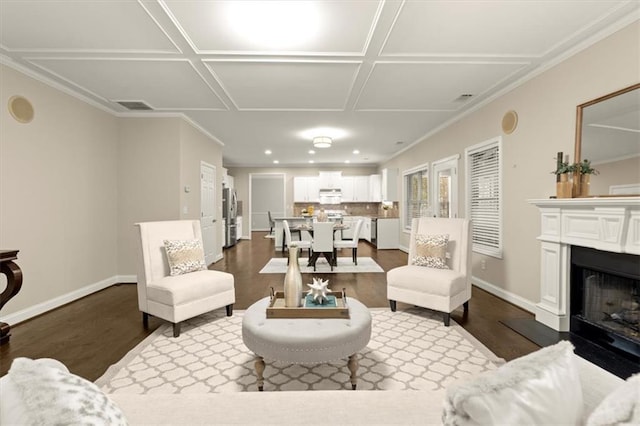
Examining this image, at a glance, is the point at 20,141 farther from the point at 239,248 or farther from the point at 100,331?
the point at 239,248

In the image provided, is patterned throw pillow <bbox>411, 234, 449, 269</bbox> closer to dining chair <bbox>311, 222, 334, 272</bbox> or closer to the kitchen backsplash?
dining chair <bbox>311, 222, 334, 272</bbox>

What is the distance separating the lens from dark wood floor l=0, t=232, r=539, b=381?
8.54 feet

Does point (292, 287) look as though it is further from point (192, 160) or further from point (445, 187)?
point (445, 187)

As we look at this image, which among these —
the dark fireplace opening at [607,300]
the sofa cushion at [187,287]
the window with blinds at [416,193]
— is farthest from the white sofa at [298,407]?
the window with blinds at [416,193]

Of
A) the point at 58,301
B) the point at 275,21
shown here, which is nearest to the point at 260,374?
the point at 275,21

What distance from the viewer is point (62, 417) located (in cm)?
67

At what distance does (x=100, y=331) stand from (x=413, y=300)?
10.7ft

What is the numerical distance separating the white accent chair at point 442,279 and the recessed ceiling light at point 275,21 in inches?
102

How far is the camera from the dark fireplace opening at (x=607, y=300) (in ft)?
7.88

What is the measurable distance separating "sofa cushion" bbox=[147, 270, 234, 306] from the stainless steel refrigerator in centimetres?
571

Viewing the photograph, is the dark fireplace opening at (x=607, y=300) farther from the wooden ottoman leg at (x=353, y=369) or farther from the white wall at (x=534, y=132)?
the wooden ottoman leg at (x=353, y=369)

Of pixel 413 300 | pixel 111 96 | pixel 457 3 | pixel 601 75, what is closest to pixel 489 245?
pixel 413 300

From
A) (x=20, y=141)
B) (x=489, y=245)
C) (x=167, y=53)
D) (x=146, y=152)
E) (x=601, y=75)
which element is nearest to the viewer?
(x=601, y=75)

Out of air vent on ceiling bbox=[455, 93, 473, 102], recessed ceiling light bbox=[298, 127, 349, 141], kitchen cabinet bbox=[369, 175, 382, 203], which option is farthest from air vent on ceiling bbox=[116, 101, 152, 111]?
kitchen cabinet bbox=[369, 175, 382, 203]
